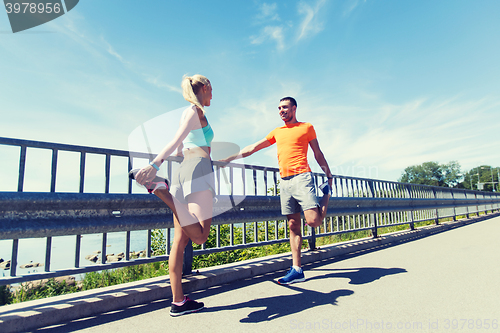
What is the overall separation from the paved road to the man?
22.9 inches

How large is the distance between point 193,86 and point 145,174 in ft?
3.09

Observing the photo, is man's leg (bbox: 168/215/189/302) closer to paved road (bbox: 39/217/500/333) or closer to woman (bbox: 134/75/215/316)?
woman (bbox: 134/75/215/316)

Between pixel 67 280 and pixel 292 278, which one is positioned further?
pixel 67 280

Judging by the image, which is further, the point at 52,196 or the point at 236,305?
the point at 236,305

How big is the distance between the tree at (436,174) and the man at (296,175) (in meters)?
134

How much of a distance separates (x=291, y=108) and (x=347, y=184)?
3.69m

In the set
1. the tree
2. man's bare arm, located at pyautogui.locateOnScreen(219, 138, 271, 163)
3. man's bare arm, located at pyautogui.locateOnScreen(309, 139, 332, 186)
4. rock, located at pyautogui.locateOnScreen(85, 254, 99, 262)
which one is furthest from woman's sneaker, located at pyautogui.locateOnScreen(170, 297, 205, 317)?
the tree

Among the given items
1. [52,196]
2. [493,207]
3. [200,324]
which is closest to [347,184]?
[200,324]

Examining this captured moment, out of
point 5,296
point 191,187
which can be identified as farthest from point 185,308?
→ point 5,296

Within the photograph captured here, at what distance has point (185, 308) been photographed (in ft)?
8.93

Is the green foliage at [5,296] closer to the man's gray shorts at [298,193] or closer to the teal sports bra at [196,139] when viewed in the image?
the teal sports bra at [196,139]

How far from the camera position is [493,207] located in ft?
67.4

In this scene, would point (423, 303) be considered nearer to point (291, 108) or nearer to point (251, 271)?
point (251, 271)

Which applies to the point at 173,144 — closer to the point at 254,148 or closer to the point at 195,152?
the point at 195,152
